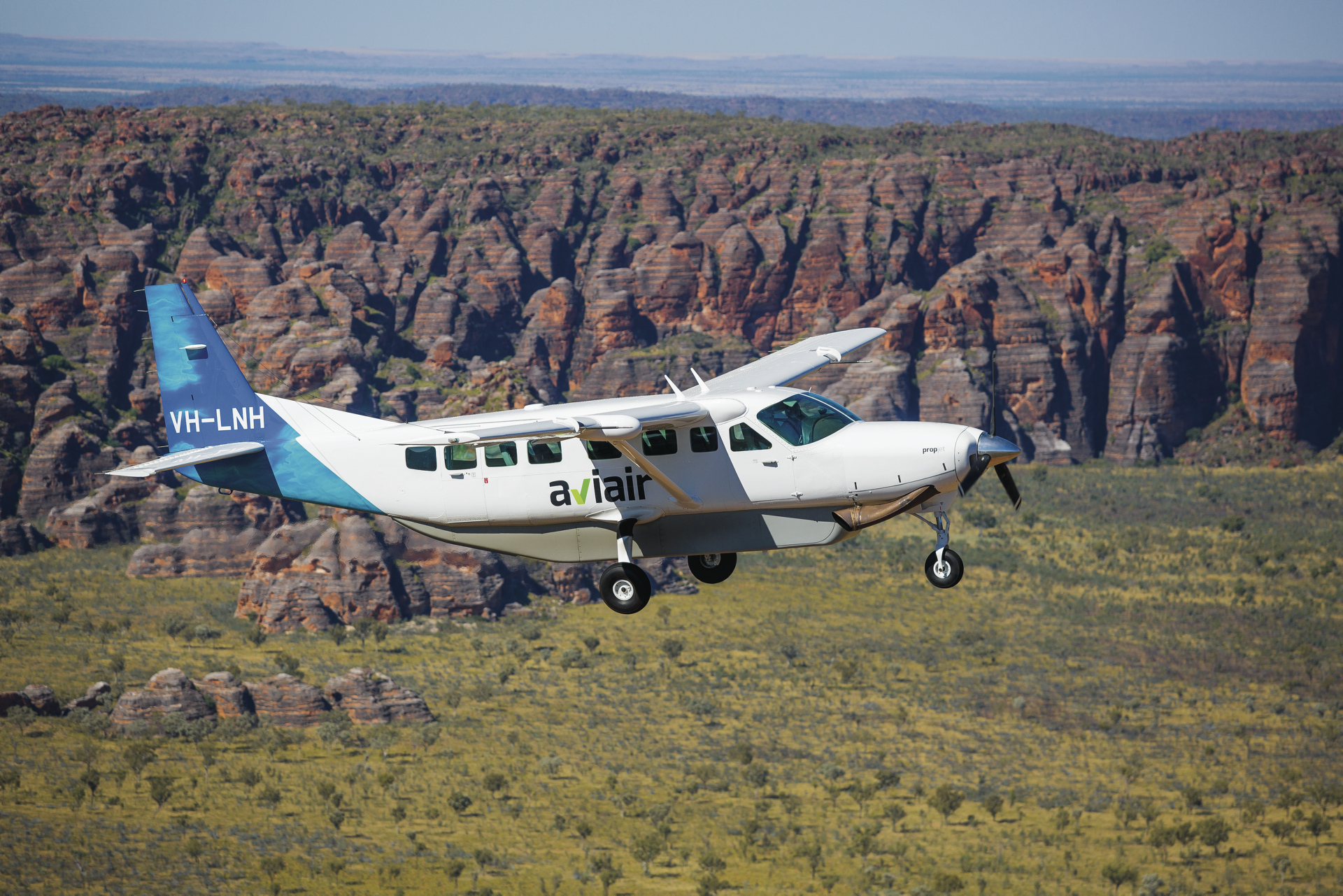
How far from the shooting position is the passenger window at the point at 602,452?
4162 centimetres

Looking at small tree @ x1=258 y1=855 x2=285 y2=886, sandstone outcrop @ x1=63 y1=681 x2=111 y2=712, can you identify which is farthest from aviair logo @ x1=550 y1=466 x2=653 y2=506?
sandstone outcrop @ x1=63 y1=681 x2=111 y2=712

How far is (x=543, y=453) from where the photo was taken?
138 ft

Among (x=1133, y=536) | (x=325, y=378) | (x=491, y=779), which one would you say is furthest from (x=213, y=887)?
(x=1133, y=536)

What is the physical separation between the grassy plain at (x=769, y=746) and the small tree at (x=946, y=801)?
0.48m

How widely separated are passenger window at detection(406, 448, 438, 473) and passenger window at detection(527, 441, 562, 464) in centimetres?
309

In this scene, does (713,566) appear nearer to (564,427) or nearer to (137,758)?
(564,427)

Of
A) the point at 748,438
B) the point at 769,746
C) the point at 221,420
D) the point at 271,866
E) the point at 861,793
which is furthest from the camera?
the point at 769,746

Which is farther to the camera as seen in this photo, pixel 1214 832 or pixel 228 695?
pixel 228 695

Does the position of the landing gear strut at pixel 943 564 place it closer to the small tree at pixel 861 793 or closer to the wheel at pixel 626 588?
the wheel at pixel 626 588

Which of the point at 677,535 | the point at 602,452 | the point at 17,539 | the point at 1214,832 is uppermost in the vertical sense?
the point at 602,452

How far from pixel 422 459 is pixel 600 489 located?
579 cm

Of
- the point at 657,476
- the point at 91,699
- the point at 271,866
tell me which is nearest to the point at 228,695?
the point at 91,699

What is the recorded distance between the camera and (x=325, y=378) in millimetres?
191125

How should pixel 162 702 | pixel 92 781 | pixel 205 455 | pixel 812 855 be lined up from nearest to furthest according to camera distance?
1. pixel 205 455
2. pixel 812 855
3. pixel 92 781
4. pixel 162 702
